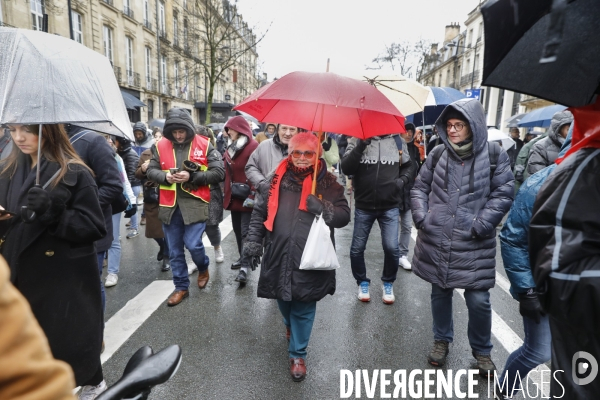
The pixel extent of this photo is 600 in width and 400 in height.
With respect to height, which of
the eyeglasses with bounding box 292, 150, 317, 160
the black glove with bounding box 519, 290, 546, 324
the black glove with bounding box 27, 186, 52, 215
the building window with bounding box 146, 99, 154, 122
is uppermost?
the building window with bounding box 146, 99, 154, 122

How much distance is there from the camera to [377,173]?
4.07 meters

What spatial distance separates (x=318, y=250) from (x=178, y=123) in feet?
7.14

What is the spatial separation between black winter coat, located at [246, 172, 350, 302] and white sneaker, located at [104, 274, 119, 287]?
2486 millimetres

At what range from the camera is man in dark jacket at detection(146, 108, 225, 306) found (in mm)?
3926

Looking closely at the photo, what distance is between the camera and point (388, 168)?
4102 mm

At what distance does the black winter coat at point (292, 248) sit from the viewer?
270 cm

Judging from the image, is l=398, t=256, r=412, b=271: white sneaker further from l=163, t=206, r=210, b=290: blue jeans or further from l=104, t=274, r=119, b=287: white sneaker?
l=104, t=274, r=119, b=287: white sneaker

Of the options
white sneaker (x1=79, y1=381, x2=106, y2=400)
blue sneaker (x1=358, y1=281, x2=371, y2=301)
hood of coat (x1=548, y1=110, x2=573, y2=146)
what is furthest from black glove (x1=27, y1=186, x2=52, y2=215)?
hood of coat (x1=548, y1=110, x2=573, y2=146)

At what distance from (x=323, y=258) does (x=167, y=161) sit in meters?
2.23

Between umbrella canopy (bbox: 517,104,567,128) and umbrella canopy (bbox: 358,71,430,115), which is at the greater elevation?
umbrella canopy (bbox: 517,104,567,128)

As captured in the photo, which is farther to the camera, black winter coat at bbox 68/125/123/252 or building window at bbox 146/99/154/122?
building window at bbox 146/99/154/122

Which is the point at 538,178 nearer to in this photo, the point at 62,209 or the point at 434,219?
the point at 434,219

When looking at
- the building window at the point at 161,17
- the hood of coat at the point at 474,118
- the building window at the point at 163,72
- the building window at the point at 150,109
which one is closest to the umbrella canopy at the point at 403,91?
the hood of coat at the point at 474,118

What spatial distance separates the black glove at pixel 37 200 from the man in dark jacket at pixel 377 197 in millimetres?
2747
